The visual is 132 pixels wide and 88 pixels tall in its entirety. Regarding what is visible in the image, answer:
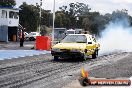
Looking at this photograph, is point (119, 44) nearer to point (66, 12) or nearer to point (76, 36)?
point (76, 36)

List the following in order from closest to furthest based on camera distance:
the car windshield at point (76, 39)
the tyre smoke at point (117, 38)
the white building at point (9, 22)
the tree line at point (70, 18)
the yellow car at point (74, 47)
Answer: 1. the yellow car at point (74, 47)
2. the car windshield at point (76, 39)
3. the tyre smoke at point (117, 38)
4. the white building at point (9, 22)
5. the tree line at point (70, 18)

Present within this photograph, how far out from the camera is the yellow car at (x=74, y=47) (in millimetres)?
21875

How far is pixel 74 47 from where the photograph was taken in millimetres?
22000

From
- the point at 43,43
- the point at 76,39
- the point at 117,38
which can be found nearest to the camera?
the point at 76,39

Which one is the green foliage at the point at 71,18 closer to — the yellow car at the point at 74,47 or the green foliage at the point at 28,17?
the green foliage at the point at 28,17

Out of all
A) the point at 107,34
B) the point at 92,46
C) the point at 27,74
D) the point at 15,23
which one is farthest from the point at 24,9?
the point at 27,74

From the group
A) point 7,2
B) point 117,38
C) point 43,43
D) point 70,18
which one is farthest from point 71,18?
point 43,43

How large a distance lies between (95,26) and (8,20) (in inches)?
1081

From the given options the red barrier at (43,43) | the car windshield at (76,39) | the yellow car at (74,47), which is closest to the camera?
the yellow car at (74,47)

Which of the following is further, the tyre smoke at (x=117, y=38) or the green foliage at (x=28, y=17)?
the green foliage at (x=28, y=17)

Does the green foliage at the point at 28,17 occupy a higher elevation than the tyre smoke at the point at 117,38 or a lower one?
higher

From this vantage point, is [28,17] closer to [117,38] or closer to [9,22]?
[9,22]

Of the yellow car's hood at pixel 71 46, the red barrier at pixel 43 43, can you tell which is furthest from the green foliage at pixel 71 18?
the yellow car's hood at pixel 71 46

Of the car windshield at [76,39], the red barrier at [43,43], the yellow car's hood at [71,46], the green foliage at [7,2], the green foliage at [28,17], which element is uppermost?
the green foliage at [7,2]
